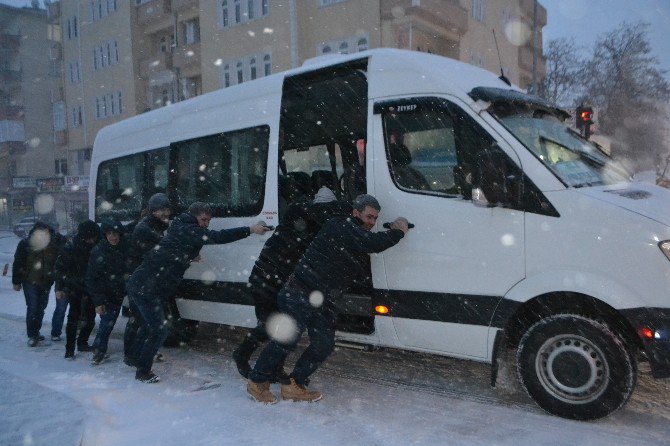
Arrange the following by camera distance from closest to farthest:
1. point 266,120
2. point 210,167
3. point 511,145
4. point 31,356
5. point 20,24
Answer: point 511,145
point 266,120
point 210,167
point 31,356
point 20,24

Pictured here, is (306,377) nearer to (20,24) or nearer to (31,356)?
(31,356)

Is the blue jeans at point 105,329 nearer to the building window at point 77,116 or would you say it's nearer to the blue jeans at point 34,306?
the blue jeans at point 34,306

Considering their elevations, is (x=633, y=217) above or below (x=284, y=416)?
above

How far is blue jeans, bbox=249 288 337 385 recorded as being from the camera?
4.71m

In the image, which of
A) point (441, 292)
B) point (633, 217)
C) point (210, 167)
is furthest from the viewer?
point (210, 167)

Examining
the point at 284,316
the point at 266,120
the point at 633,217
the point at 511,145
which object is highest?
the point at 266,120

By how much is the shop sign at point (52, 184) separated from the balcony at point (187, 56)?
748 inches

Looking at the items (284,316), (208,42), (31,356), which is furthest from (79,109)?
(284,316)

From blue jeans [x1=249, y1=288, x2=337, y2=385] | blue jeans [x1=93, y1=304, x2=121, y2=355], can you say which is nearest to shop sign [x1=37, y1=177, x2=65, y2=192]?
blue jeans [x1=93, y1=304, x2=121, y2=355]

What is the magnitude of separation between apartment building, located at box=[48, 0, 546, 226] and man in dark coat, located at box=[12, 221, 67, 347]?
10.9 meters

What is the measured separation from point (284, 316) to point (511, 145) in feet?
7.46

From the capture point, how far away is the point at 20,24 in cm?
5069

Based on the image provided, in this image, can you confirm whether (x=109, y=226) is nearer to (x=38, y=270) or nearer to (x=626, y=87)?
(x=38, y=270)

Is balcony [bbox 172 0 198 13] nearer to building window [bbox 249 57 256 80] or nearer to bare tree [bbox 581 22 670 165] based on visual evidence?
building window [bbox 249 57 256 80]
